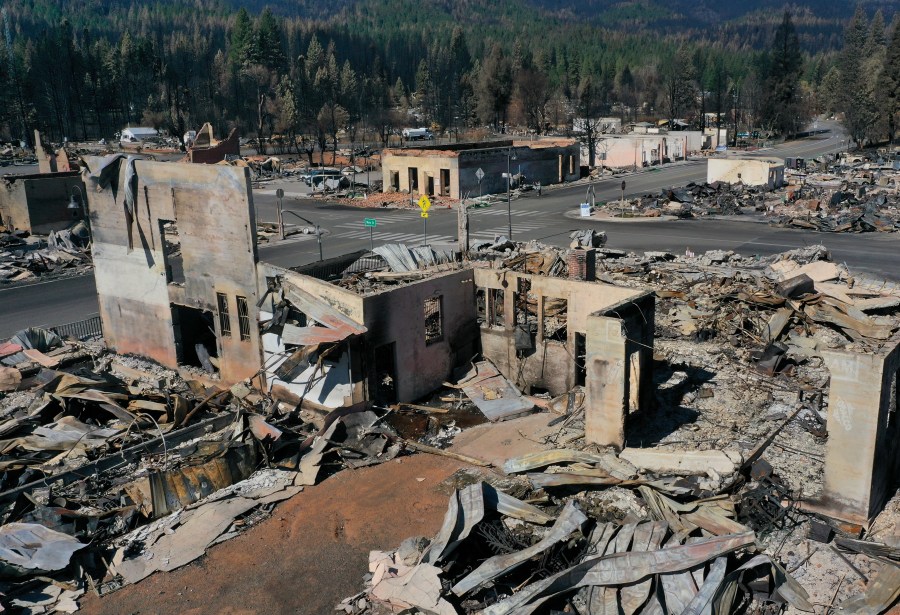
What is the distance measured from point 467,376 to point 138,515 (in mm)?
9791

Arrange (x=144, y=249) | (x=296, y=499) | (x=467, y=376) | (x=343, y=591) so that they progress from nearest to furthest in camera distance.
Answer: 1. (x=343, y=591)
2. (x=296, y=499)
3. (x=467, y=376)
4. (x=144, y=249)

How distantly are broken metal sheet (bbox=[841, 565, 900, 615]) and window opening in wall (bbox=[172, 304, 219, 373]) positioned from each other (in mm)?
18759

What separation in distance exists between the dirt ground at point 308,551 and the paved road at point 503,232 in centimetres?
1819

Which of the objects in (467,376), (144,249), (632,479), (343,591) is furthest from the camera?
(144,249)

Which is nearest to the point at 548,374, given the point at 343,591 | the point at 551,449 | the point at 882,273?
the point at 551,449

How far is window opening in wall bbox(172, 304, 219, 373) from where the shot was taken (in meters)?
24.8

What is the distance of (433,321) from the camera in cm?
2248

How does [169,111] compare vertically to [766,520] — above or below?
above

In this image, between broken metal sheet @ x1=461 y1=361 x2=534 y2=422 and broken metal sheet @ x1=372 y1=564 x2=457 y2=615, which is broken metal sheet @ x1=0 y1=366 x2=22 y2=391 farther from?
broken metal sheet @ x1=372 y1=564 x2=457 y2=615

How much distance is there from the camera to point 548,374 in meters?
21.7

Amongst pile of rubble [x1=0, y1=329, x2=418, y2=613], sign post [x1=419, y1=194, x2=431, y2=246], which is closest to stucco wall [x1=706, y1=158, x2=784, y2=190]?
sign post [x1=419, y1=194, x2=431, y2=246]

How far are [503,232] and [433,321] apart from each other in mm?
23219

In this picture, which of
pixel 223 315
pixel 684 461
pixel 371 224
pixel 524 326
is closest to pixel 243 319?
pixel 223 315

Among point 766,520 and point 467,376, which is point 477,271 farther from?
point 766,520
